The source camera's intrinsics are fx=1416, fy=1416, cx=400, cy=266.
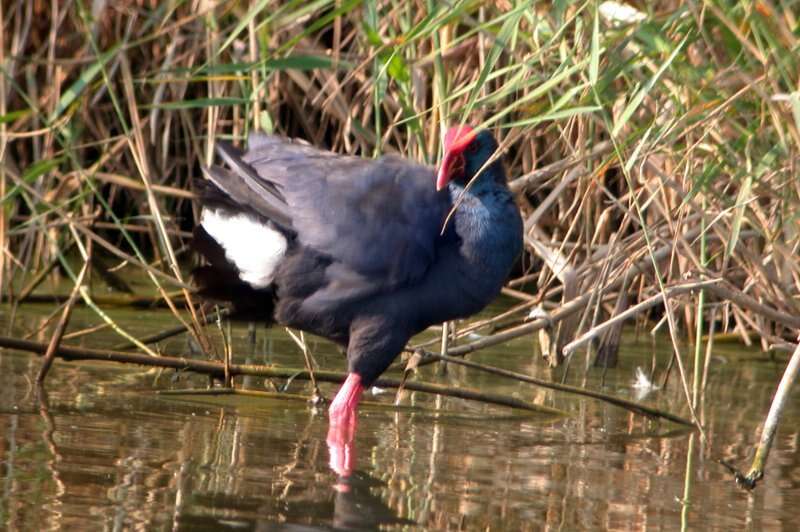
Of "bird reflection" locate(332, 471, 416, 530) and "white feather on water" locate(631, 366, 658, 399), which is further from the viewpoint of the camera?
"white feather on water" locate(631, 366, 658, 399)

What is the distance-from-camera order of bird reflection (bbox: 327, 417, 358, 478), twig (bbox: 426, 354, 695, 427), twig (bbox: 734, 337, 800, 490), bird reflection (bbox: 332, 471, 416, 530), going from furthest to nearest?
twig (bbox: 426, 354, 695, 427)
bird reflection (bbox: 327, 417, 358, 478)
twig (bbox: 734, 337, 800, 490)
bird reflection (bbox: 332, 471, 416, 530)

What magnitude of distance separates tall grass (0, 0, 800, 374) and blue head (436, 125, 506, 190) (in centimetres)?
9

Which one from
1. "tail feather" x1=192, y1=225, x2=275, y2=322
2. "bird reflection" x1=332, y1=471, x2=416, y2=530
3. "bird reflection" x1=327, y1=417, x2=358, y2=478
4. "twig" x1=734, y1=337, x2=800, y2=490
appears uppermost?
"tail feather" x1=192, y1=225, x2=275, y2=322

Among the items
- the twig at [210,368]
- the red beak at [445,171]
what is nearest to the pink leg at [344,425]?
the twig at [210,368]

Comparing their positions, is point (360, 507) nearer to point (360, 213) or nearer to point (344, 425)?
point (344, 425)

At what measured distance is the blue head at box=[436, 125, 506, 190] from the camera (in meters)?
3.03

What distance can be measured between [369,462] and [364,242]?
570 mm

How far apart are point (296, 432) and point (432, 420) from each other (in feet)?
1.13

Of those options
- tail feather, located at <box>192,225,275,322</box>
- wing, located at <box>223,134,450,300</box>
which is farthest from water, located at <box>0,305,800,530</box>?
wing, located at <box>223,134,450,300</box>

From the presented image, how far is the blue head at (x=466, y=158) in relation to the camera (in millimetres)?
3025

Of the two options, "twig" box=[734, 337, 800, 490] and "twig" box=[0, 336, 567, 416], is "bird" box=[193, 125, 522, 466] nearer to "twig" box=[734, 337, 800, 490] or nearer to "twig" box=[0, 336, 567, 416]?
"twig" box=[0, 336, 567, 416]

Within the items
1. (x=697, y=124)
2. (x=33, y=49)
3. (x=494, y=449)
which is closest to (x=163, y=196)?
(x=33, y=49)

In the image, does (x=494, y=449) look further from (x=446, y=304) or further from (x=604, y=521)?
(x=604, y=521)

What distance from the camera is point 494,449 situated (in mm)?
2779
